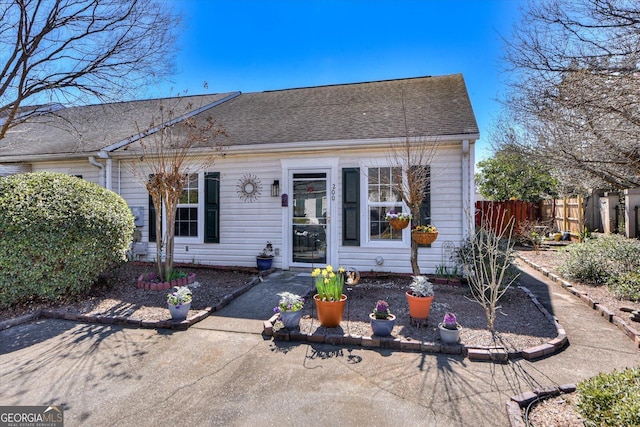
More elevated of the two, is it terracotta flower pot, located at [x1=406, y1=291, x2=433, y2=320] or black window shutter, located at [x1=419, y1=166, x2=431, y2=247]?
black window shutter, located at [x1=419, y1=166, x2=431, y2=247]

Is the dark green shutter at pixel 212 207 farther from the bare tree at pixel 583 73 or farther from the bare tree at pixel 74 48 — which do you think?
the bare tree at pixel 583 73

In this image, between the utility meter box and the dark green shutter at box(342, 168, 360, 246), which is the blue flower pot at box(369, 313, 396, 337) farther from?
the utility meter box

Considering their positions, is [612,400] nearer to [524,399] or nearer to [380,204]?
[524,399]

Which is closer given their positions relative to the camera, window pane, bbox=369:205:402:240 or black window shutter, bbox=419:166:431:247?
black window shutter, bbox=419:166:431:247

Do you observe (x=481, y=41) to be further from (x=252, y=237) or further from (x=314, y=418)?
(x=314, y=418)

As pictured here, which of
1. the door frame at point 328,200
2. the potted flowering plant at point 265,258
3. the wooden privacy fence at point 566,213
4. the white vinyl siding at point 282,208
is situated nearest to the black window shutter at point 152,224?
the white vinyl siding at point 282,208

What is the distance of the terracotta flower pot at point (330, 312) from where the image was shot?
408 cm

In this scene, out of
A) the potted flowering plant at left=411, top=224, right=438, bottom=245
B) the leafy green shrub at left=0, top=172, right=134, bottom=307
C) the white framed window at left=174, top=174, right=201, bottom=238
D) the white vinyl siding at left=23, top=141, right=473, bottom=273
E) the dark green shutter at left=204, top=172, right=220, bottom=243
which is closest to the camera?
the leafy green shrub at left=0, top=172, right=134, bottom=307

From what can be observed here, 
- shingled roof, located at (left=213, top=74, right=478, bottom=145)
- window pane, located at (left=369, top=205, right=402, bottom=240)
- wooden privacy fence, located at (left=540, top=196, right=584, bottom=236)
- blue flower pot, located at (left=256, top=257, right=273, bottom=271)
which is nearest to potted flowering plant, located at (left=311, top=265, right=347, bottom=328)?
window pane, located at (left=369, top=205, right=402, bottom=240)

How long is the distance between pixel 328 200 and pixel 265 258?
1.88 meters

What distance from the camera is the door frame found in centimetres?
700

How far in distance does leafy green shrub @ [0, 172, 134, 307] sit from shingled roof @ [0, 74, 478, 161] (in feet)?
8.54

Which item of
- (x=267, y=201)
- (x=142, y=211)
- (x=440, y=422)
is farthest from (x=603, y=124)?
(x=142, y=211)

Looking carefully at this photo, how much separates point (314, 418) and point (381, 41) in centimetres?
1001
